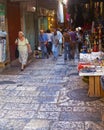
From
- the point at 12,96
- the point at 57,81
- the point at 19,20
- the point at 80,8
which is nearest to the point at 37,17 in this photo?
the point at 19,20

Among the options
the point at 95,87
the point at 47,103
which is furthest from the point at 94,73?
the point at 47,103

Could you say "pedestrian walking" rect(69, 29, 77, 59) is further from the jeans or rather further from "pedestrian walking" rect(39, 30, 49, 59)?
"pedestrian walking" rect(39, 30, 49, 59)

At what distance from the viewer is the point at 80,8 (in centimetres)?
1600

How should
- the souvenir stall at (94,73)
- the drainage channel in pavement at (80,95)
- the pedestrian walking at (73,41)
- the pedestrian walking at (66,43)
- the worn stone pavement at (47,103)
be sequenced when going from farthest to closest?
the pedestrian walking at (73,41) < the pedestrian walking at (66,43) < the souvenir stall at (94,73) < the drainage channel in pavement at (80,95) < the worn stone pavement at (47,103)

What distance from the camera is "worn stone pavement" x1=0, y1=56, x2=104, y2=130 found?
7.18m

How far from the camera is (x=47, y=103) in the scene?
348 inches

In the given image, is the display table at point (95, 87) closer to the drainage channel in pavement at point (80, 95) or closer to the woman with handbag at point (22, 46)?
the drainage channel in pavement at point (80, 95)

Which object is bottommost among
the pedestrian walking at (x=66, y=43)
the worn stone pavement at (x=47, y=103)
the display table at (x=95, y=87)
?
the worn stone pavement at (x=47, y=103)

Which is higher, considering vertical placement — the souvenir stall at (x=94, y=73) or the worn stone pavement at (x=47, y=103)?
the souvenir stall at (x=94, y=73)

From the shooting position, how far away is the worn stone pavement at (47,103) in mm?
7176

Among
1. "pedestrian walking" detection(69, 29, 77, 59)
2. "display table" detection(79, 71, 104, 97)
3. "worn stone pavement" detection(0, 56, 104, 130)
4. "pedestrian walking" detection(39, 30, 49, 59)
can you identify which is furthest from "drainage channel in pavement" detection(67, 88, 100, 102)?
"pedestrian walking" detection(39, 30, 49, 59)

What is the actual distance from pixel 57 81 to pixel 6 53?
470 centimetres

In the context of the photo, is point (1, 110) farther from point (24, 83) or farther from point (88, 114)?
point (24, 83)

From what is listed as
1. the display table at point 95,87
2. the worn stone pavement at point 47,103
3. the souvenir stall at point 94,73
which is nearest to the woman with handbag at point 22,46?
the worn stone pavement at point 47,103
